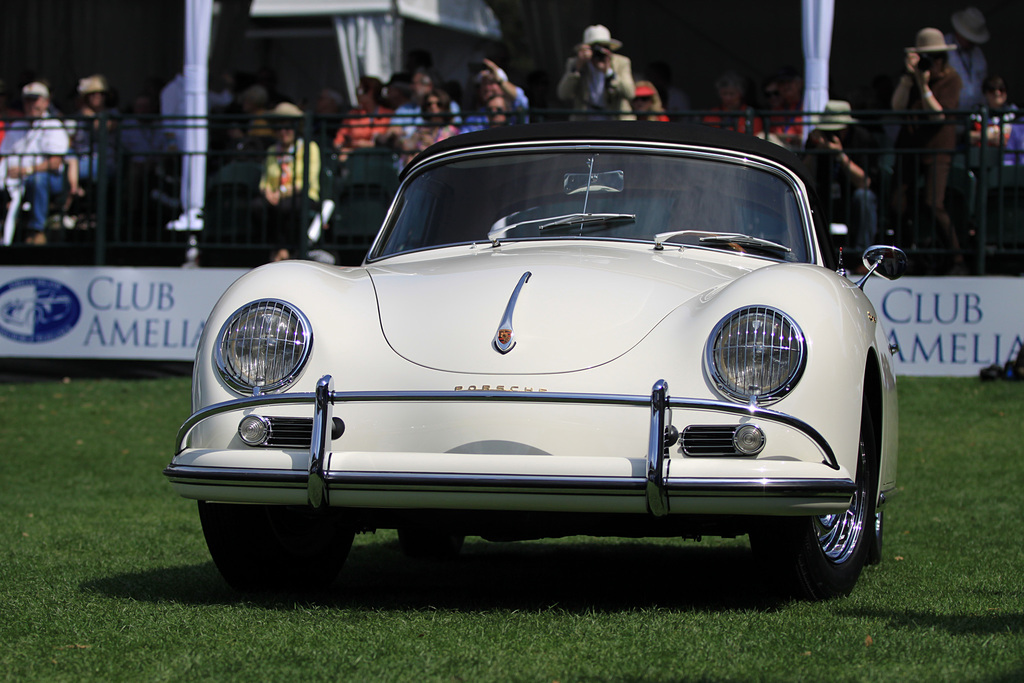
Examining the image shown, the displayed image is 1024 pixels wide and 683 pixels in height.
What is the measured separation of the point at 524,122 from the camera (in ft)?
37.6

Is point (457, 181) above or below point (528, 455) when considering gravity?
above

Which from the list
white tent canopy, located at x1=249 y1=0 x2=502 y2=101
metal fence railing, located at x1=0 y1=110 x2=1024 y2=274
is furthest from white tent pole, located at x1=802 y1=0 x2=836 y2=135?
white tent canopy, located at x1=249 y1=0 x2=502 y2=101

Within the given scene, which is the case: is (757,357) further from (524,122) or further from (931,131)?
(524,122)

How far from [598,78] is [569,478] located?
28.5 ft

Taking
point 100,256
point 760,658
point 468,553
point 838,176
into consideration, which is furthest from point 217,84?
point 760,658

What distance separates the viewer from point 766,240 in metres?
4.72

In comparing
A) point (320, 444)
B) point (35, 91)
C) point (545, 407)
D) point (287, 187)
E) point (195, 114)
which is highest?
point (35, 91)

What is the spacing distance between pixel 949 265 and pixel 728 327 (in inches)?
300

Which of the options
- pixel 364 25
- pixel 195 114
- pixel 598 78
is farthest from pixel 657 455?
pixel 364 25

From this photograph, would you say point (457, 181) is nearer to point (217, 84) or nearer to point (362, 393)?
point (362, 393)

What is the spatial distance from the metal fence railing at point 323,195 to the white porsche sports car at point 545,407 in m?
6.20

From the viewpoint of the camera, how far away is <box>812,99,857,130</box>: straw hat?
1044 cm

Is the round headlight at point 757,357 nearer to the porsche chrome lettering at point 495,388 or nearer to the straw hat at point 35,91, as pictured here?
the porsche chrome lettering at point 495,388

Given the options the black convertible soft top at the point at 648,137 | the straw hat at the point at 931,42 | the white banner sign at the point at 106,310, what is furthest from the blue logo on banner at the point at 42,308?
the straw hat at the point at 931,42
